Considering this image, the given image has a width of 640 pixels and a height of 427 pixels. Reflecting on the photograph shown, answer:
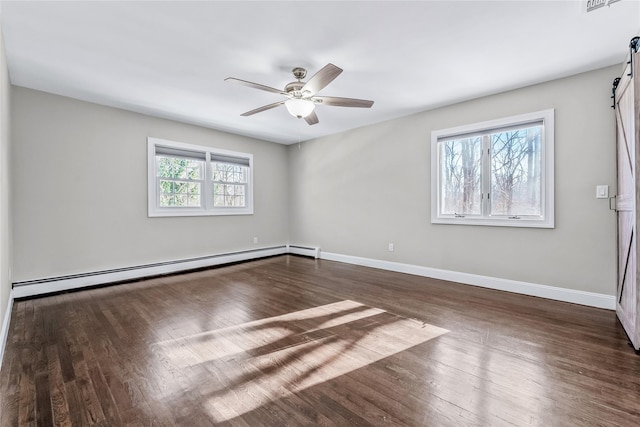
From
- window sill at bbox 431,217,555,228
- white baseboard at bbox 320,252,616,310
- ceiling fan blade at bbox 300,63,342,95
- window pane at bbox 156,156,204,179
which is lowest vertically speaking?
white baseboard at bbox 320,252,616,310

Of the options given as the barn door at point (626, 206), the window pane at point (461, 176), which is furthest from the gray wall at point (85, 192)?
the barn door at point (626, 206)

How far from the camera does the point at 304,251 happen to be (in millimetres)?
6285

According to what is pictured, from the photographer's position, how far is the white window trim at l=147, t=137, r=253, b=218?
15.0ft

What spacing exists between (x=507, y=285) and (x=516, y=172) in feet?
4.80

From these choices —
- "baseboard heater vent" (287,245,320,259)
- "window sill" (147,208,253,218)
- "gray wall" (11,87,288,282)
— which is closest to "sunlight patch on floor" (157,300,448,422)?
"gray wall" (11,87,288,282)

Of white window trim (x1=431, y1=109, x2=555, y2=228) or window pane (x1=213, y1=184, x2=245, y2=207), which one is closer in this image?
white window trim (x1=431, y1=109, x2=555, y2=228)

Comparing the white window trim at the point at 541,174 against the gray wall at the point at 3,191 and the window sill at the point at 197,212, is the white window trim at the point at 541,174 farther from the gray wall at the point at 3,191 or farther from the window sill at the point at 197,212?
the gray wall at the point at 3,191

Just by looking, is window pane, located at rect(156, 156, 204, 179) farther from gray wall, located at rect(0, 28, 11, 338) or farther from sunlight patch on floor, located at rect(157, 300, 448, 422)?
sunlight patch on floor, located at rect(157, 300, 448, 422)

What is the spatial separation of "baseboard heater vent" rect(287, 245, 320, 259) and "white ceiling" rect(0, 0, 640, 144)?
326 centimetres

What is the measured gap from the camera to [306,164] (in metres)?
6.36

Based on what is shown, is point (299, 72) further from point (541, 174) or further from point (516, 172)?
point (541, 174)

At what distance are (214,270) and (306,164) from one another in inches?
116

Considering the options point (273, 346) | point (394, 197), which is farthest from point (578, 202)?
point (273, 346)

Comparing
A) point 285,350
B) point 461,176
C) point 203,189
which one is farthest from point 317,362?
point 203,189
